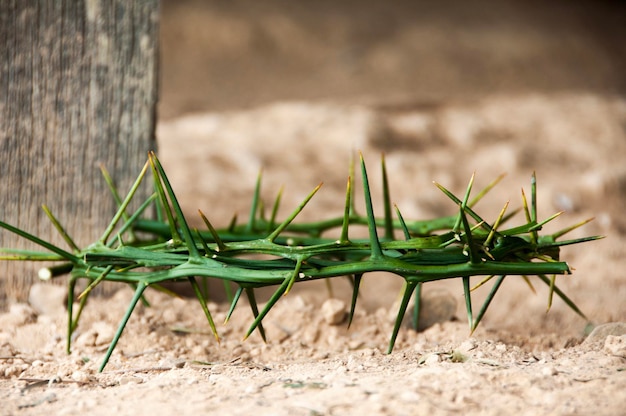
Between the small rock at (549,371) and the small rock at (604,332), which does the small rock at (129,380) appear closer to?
A: the small rock at (549,371)

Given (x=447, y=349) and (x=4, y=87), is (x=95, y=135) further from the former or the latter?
(x=447, y=349)

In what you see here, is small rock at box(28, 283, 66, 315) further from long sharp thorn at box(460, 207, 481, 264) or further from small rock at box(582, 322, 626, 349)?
small rock at box(582, 322, 626, 349)

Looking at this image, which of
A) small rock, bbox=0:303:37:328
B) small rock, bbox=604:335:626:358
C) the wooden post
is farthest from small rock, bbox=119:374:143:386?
small rock, bbox=604:335:626:358

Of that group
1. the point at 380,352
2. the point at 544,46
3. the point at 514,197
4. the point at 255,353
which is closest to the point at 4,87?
A: the point at 255,353

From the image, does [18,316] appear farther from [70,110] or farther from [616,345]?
[616,345]

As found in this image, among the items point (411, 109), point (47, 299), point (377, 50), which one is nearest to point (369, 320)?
point (47, 299)

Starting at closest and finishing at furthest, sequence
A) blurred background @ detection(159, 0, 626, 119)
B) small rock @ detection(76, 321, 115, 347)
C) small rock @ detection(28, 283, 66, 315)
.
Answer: small rock @ detection(76, 321, 115, 347) < small rock @ detection(28, 283, 66, 315) < blurred background @ detection(159, 0, 626, 119)
